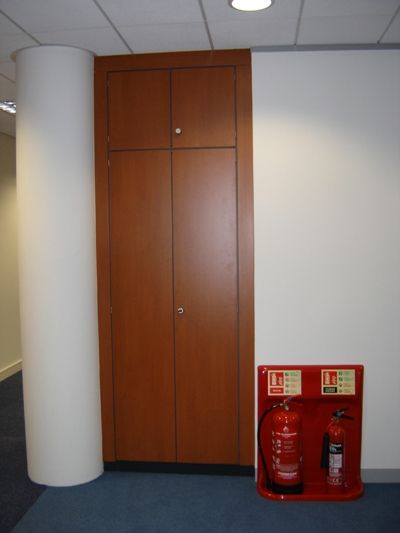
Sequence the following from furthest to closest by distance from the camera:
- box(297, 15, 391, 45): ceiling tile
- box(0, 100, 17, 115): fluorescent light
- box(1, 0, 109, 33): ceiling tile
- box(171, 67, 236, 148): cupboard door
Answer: box(0, 100, 17, 115): fluorescent light, box(171, 67, 236, 148): cupboard door, box(297, 15, 391, 45): ceiling tile, box(1, 0, 109, 33): ceiling tile

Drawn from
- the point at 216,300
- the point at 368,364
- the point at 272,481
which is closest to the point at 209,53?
the point at 216,300

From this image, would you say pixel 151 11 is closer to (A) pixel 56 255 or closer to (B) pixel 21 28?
(B) pixel 21 28

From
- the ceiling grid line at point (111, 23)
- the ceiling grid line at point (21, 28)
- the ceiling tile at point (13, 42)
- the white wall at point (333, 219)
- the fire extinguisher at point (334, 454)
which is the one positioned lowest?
the fire extinguisher at point (334, 454)

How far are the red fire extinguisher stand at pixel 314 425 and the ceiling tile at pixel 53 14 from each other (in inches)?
90.8

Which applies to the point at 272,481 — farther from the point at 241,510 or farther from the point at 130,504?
the point at 130,504

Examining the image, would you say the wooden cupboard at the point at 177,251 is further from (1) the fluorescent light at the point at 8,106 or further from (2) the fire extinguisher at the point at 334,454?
(1) the fluorescent light at the point at 8,106

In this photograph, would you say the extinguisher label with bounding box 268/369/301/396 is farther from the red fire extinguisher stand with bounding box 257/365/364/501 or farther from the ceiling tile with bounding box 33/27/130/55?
the ceiling tile with bounding box 33/27/130/55

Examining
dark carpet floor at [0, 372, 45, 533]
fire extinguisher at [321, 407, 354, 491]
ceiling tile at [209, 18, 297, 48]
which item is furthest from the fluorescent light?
fire extinguisher at [321, 407, 354, 491]

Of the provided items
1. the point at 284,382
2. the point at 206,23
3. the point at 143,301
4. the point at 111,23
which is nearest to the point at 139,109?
the point at 111,23

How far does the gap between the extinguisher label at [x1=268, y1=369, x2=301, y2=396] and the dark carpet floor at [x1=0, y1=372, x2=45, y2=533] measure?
1.62 meters

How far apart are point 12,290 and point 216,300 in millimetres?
3540

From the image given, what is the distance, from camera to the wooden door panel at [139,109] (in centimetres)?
347

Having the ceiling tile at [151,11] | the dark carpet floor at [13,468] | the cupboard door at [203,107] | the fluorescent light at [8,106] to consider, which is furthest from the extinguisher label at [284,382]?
the fluorescent light at [8,106]

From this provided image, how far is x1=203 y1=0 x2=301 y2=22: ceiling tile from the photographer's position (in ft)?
8.80
